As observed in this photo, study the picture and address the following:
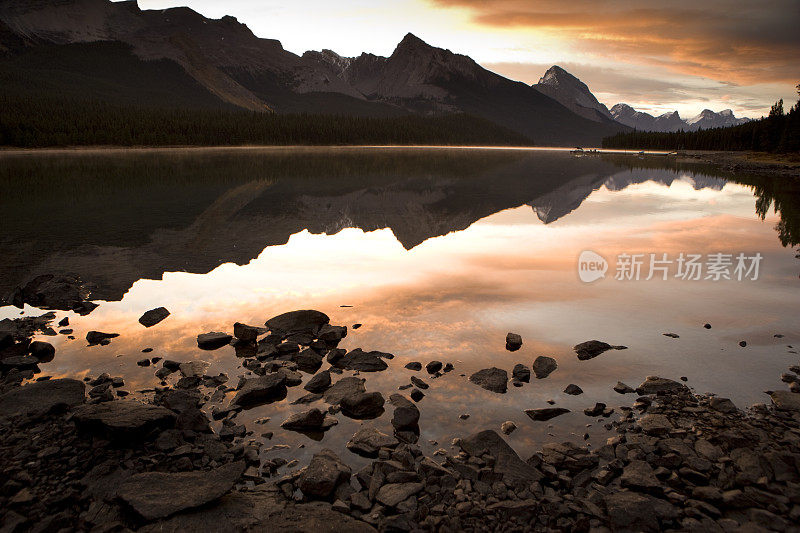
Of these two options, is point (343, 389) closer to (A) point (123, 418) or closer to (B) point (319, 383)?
(B) point (319, 383)

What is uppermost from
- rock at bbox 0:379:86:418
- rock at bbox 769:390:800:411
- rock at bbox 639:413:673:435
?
rock at bbox 769:390:800:411

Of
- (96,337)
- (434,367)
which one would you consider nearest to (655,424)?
(434,367)

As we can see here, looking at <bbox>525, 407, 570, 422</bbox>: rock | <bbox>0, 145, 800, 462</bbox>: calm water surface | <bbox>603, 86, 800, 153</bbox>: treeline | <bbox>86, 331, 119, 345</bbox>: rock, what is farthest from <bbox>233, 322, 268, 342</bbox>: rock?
<bbox>603, 86, 800, 153</bbox>: treeline

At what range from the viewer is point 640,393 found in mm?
9891

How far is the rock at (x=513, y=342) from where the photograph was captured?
40.3 feet

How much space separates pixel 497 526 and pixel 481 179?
6465 cm

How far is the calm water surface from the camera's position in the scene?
1045 centimetres

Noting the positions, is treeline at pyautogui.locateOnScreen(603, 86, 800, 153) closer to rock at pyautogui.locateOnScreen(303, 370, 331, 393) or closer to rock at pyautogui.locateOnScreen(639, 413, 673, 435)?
rock at pyautogui.locateOnScreen(639, 413, 673, 435)

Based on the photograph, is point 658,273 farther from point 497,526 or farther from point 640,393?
point 497,526

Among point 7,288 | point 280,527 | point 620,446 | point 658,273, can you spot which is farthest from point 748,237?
point 7,288

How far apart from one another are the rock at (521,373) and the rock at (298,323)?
5.31 m

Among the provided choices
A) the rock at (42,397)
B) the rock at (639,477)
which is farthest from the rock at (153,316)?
the rock at (639,477)

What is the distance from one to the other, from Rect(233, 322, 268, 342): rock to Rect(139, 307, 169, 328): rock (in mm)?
2645

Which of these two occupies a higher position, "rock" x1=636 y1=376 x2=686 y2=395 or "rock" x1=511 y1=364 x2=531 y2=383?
"rock" x1=636 y1=376 x2=686 y2=395
